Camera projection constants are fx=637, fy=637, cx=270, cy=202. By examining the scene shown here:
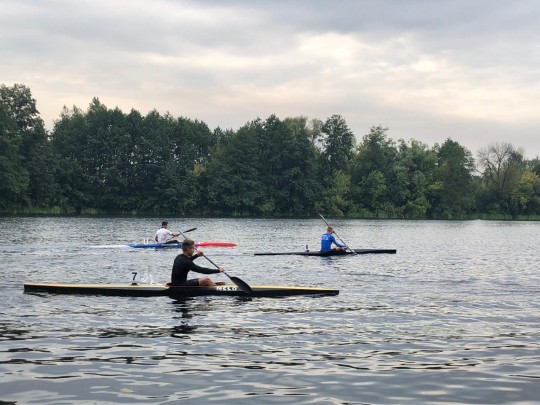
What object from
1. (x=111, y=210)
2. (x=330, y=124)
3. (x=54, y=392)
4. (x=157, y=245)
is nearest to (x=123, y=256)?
(x=157, y=245)

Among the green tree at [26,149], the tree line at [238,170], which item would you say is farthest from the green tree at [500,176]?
the green tree at [26,149]

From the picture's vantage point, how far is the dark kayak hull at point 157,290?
65.6ft

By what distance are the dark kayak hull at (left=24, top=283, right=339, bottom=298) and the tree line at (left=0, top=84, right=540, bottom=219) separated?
270 ft

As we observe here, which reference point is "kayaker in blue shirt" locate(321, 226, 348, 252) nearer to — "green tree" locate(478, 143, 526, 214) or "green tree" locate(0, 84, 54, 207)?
"green tree" locate(0, 84, 54, 207)

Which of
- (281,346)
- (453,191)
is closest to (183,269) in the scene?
(281,346)

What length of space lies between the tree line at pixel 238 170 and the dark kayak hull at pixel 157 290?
82159mm

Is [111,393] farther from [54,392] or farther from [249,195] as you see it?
[249,195]

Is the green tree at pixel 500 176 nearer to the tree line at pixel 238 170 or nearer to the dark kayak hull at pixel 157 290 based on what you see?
the tree line at pixel 238 170

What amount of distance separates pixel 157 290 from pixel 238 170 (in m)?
112

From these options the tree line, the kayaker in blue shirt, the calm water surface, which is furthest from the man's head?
the tree line

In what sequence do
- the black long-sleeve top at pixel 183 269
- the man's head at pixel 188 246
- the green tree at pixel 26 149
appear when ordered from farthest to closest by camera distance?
the green tree at pixel 26 149 → the man's head at pixel 188 246 → the black long-sleeve top at pixel 183 269

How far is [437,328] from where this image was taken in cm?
1553

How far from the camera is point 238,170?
131500mm

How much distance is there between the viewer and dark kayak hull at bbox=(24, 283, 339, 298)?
65.6ft
